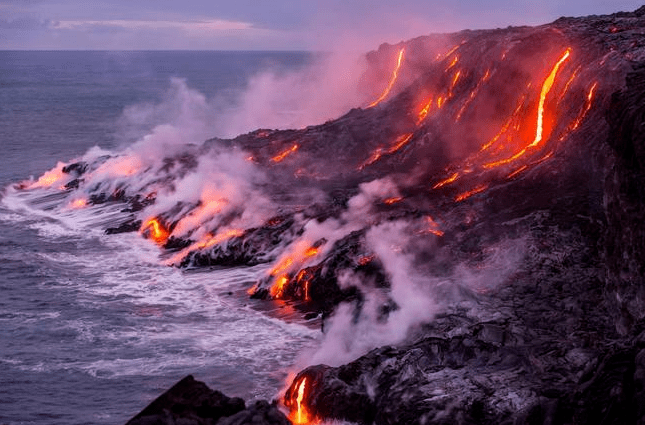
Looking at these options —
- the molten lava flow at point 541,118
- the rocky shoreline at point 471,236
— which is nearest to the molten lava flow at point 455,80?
the rocky shoreline at point 471,236

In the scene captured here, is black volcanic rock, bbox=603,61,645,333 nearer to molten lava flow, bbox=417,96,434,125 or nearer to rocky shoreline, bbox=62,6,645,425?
rocky shoreline, bbox=62,6,645,425

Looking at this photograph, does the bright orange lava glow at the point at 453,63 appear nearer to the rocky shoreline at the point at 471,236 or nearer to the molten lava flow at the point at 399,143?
the rocky shoreline at the point at 471,236

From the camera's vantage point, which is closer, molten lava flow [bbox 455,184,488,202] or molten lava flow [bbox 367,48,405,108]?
molten lava flow [bbox 455,184,488,202]

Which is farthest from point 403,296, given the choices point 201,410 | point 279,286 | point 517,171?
point 517,171

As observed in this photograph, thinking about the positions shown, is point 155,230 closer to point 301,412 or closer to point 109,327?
point 109,327

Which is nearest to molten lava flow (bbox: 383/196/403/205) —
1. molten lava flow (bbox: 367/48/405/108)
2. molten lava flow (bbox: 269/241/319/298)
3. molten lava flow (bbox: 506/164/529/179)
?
molten lava flow (bbox: 269/241/319/298)

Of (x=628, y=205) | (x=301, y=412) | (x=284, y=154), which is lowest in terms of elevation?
(x=301, y=412)

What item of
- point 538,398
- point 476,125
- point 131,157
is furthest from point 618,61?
point 131,157

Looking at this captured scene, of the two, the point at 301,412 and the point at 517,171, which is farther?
the point at 517,171
